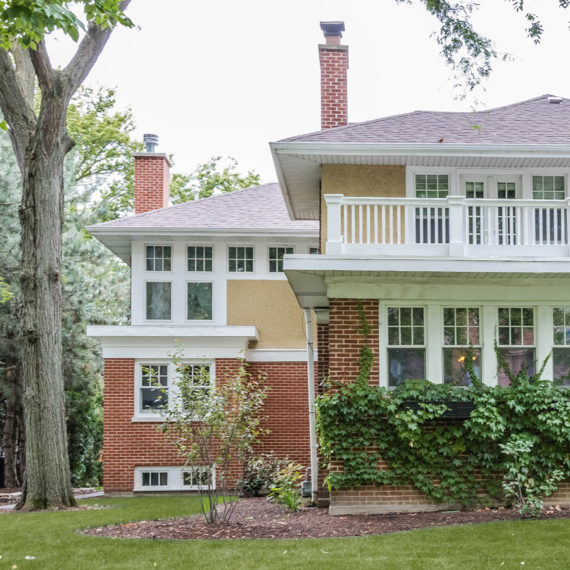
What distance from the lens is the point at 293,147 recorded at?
13516 mm

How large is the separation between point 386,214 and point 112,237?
8727 mm

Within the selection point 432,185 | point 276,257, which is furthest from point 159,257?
point 432,185

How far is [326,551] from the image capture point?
942 cm

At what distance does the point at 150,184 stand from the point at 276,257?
4.85 metres

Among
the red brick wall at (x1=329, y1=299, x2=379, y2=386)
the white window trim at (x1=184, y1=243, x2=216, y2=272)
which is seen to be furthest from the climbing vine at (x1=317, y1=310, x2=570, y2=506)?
the white window trim at (x1=184, y1=243, x2=216, y2=272)

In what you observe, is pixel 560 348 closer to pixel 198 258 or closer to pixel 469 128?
pixel 469 128

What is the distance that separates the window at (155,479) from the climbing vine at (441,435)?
816 centimetres

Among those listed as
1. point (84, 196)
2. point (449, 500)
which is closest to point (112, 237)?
point (84, 196)

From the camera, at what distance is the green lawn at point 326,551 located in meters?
8.83

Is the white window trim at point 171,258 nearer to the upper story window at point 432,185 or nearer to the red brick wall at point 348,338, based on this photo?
the upper story window at point 432,185

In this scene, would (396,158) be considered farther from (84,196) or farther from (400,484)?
(84,196)

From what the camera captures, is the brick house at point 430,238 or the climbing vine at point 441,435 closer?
the climbing vine at point 441,435

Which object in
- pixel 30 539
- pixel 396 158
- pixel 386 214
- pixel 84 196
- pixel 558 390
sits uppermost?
pixel 84 196

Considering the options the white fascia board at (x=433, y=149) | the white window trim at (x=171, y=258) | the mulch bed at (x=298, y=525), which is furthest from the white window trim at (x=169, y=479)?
the white fascia board at (x=433, y=149)
